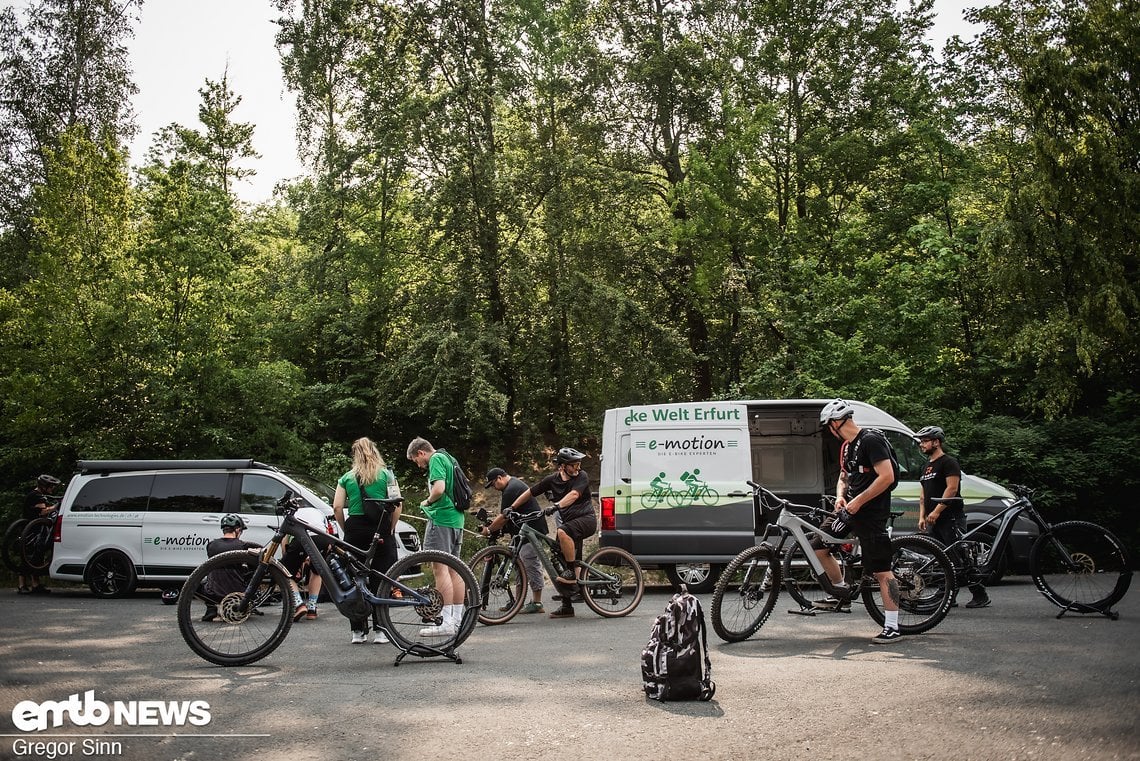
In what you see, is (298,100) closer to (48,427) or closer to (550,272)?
(550,272)

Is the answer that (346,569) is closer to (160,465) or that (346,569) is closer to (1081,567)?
(1081,567)

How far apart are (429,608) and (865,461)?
398cm

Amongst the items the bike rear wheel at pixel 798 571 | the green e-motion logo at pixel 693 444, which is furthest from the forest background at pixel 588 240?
the bike rear wheel at pixel 798 571

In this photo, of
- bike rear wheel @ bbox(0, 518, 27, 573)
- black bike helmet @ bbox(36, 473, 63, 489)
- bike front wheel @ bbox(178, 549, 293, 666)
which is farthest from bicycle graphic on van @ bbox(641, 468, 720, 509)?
bike rear wheel @ bbox(0, 518, 27, 573)

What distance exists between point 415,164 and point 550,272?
4595 millimetres

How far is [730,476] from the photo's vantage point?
523 inches

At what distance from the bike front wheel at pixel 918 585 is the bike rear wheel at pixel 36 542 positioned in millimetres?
12777

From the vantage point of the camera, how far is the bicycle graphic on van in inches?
522

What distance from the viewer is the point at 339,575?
25.6ft

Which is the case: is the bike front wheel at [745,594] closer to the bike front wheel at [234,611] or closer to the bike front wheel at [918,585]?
the bike front wheel at [918,585]

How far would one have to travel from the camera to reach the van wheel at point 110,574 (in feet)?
46.1

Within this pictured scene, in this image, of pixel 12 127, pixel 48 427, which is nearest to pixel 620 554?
pixel 48 427

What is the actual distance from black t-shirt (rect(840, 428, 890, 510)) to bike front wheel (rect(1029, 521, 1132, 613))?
2412 mm

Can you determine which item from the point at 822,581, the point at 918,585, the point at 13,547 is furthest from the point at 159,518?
the point at 918,585
